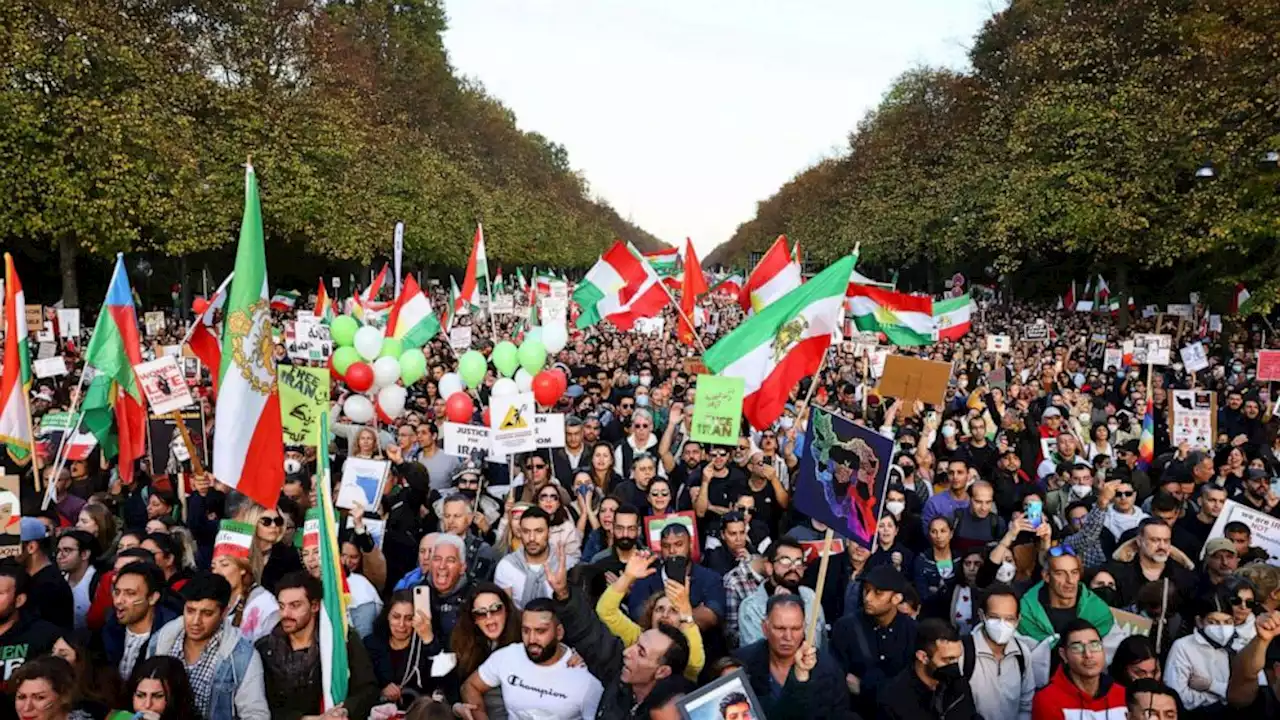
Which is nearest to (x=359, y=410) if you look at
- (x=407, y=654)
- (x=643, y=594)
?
(x=643, y=594)

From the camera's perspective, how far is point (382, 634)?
5172 millimetres

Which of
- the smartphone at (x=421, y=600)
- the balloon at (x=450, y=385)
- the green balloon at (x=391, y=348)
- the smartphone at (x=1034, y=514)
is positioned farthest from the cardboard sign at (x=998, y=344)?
the smartphone at (x=421, y=600)

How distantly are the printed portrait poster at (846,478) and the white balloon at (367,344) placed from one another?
7.31 meters

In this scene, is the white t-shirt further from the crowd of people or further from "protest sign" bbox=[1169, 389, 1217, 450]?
"protest sign" bbox=[1169, 389, 1217, 450]

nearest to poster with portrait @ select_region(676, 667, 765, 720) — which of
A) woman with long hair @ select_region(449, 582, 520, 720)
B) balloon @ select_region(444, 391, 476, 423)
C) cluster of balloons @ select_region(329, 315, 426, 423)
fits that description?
woman with long hair @ select_region(449, 582, 520, 720)

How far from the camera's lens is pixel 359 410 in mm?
10969

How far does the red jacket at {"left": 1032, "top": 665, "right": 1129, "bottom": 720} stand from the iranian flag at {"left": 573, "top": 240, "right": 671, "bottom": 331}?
365 inches

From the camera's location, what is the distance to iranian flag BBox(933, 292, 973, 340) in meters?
15.5

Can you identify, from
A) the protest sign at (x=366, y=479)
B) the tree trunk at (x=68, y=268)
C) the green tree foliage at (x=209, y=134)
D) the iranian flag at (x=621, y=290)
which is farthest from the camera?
the tree trunk at (x=68, y=268)

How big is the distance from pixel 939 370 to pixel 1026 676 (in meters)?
5.56

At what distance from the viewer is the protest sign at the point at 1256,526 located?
6.41 m

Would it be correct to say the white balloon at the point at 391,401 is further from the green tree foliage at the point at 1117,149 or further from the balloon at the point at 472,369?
the green tree foliage at the point at 1117,149

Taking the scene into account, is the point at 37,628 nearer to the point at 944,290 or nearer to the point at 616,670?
the point at 616,670

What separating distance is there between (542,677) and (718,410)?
158 inches
